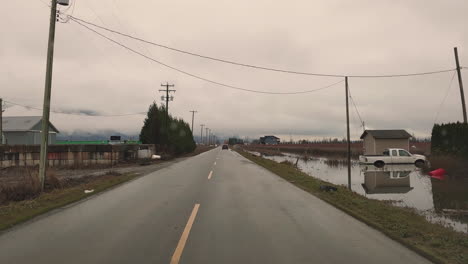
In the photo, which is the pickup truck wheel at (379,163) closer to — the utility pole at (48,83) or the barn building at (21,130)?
the utility pole at (48,83)

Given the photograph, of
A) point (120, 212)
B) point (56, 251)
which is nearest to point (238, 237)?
point (56, 251)

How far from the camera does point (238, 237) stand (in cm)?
567

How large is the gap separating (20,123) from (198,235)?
2292 inches

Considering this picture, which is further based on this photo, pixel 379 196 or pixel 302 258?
pixel 379 196

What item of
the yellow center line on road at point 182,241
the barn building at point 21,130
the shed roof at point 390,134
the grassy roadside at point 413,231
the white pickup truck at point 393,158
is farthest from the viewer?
the barn building at point 21,130

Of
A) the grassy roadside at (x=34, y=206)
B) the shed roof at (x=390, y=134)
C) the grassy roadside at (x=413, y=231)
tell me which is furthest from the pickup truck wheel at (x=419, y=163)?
the grassy roadside at (x=34, y=206)

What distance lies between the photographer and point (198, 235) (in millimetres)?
5734

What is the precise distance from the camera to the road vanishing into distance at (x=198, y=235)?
465 cm

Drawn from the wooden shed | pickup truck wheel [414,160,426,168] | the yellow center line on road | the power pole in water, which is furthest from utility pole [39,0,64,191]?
the wooden shed

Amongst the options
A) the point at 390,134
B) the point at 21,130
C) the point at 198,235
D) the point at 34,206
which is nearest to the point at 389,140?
the point at 390,134

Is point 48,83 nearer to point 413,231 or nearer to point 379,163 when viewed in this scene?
point 413,231

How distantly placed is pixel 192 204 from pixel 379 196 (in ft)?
28.4

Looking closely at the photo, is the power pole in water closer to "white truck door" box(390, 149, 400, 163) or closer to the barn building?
"white truck door" box(390, 149, 400, 163)

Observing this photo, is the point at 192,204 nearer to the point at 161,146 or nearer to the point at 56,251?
the point at 56,251
